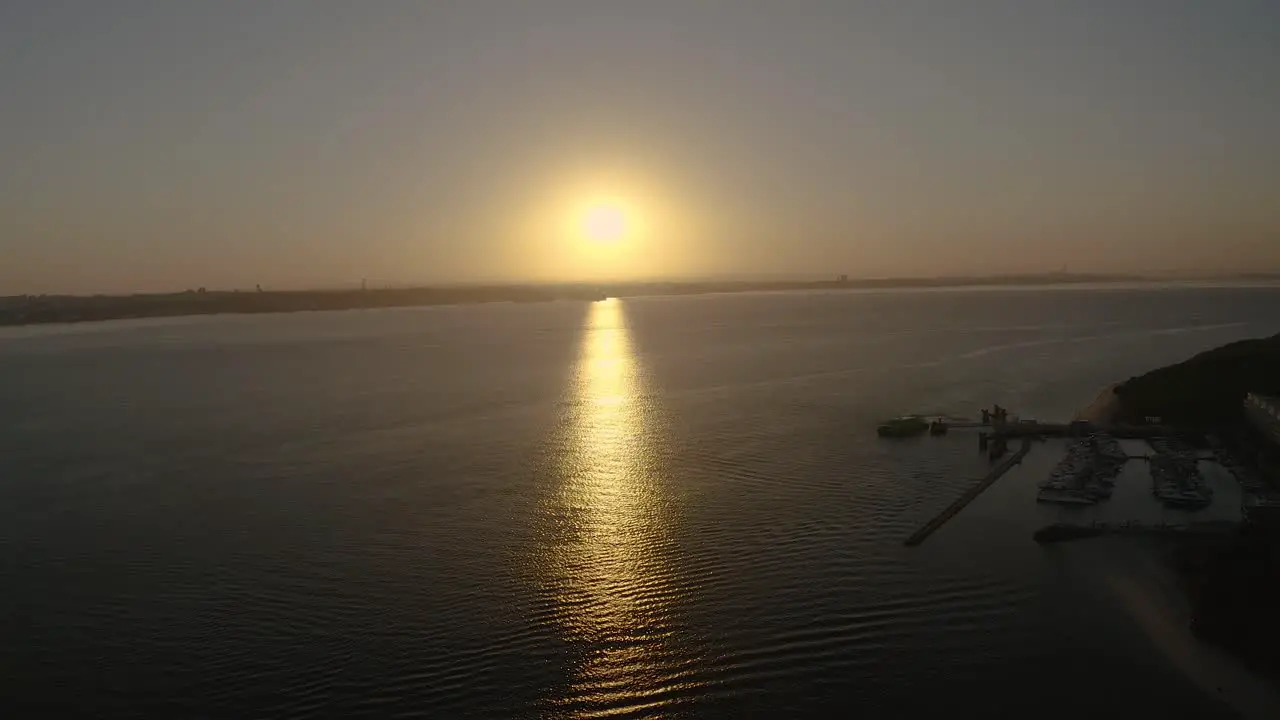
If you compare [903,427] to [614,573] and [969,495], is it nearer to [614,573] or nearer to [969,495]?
[969,495]

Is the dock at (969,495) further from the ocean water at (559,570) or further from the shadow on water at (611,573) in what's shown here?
the shadow on water at (611,573)

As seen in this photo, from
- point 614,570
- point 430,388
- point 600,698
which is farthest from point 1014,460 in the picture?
point 430,388

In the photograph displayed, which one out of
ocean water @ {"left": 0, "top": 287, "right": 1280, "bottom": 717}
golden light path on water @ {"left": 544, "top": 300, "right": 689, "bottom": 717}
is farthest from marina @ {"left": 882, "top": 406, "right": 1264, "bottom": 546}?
golden light path on water @ {"left": 544, "top": 300, "right": 689, "bottom": 717}

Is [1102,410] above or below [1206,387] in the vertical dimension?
below

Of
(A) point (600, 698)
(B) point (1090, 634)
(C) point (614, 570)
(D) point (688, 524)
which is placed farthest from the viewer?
(D) point (688, 524)

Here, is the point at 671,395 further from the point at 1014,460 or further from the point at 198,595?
the point at 198,595

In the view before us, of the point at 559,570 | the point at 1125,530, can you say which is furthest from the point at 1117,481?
the point at 559,570

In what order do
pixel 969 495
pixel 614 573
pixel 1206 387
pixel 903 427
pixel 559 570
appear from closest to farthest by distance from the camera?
pixel 614 573
pixel 559 570
pixel 969 495
pixel 903 427
pixel 1206 387
